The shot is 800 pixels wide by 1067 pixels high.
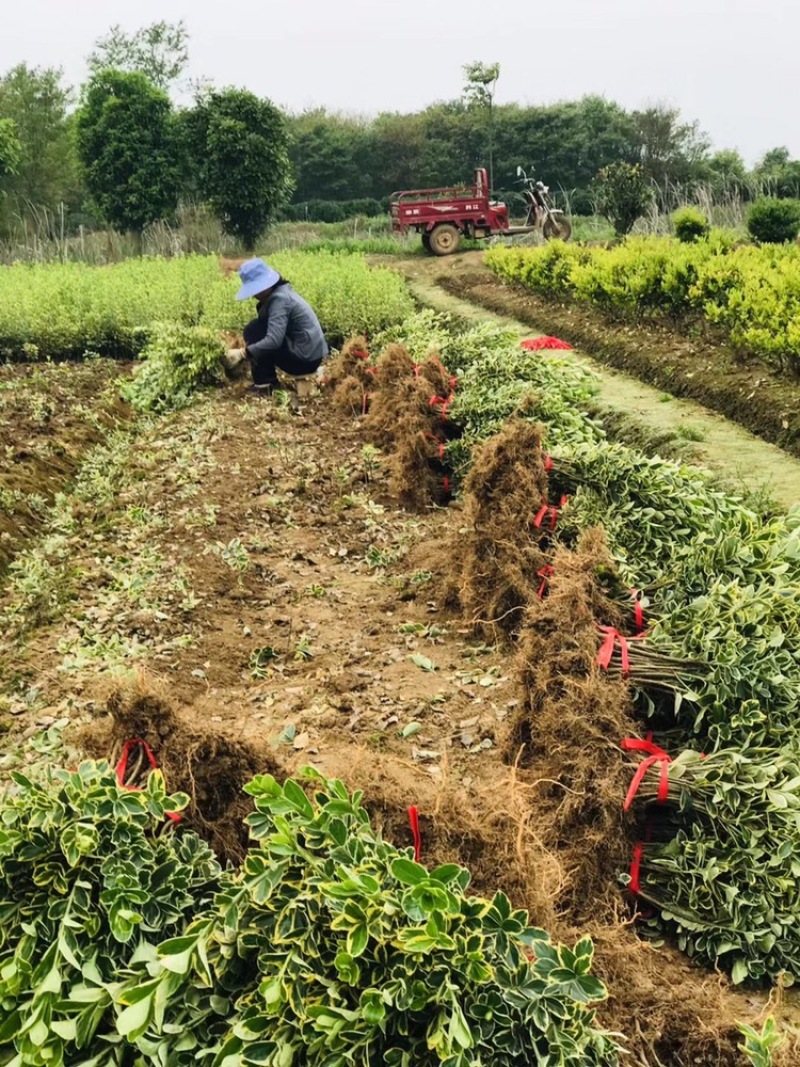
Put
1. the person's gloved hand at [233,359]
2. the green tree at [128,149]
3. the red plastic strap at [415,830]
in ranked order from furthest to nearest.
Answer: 1. the green tree at [128,149]
2. the person's gloved hand at [233,359]
3. the red plastic strap at [415,830]

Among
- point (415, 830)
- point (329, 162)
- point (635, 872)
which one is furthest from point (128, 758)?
point (329, 162)

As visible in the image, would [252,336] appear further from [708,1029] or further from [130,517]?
[708,1029]

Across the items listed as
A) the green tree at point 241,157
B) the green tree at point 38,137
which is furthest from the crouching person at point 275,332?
the green tree at point 38,137

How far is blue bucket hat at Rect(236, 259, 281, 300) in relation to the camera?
886 cm

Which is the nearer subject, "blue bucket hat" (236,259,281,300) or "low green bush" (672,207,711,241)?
"blue bucket hat" (236,259,281,300)

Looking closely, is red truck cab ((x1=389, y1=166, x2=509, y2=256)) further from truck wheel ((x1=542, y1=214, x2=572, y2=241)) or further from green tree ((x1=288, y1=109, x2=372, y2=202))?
green tree ((x1=288, y1=109, x2=372, y2=202))

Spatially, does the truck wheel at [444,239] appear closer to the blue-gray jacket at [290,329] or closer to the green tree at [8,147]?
the blue-gray jacket at [290,329]

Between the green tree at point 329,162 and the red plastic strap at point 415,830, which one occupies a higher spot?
the green tree at point 329,162

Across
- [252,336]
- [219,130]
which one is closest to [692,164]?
[219,130]

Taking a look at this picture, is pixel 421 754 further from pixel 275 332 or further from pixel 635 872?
pixel 275 332

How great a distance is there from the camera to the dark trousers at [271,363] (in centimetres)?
917

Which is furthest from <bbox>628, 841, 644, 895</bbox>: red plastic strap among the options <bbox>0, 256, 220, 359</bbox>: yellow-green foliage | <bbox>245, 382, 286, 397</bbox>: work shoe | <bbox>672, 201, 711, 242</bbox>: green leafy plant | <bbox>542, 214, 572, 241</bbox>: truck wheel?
<bbox>542, 214, 572, 241</bbox>: truck wheel

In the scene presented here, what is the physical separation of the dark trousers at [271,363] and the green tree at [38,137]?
3395cm

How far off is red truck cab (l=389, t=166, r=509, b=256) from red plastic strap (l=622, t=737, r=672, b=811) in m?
20.3
